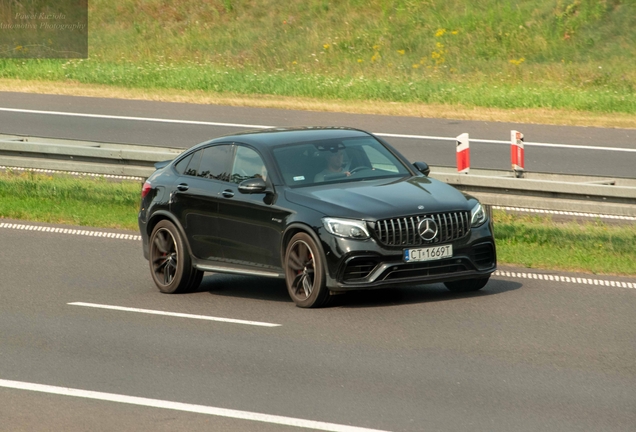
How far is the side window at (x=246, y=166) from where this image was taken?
38.9 feet

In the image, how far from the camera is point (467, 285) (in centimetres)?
1159

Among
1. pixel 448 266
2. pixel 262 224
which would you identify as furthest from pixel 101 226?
pixel 448 266

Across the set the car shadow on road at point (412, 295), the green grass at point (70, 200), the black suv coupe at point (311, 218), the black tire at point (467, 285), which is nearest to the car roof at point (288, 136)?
the black suv coupe at point (311, 218)

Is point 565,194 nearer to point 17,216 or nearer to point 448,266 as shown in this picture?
point 448,266

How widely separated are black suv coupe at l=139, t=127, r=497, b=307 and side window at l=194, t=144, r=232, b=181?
0.05 ft

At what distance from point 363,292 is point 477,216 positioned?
1.48m

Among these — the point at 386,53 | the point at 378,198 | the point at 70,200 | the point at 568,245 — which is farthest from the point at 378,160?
the point at 386,53

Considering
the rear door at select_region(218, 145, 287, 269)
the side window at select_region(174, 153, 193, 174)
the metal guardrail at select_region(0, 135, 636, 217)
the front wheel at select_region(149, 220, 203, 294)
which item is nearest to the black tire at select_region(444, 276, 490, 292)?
the rear door at select_region(218, 145, 287, 269)

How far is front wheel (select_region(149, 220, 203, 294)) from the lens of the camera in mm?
12320

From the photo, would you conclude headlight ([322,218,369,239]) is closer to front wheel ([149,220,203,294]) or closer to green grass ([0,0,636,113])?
front wheel ([149,220,203,294])

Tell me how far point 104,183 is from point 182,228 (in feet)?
25.2

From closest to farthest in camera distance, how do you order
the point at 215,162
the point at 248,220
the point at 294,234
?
the point at 294,234
the point at 248,220
the point at 215,162

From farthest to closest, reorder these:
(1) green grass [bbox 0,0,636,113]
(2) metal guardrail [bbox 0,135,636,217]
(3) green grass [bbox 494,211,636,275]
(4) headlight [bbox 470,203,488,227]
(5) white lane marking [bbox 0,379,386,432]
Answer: (1) green grass [bbox 0,0,636,113], (2) metal guardrail [bbox 0,135,636,217], (3) green grass [bbox 494,211,636,275], (4) headlight [bbox 470,203,488,227], (5) white lane marking [bbox 0,379,386,432]

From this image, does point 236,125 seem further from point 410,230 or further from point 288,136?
point 410,230
